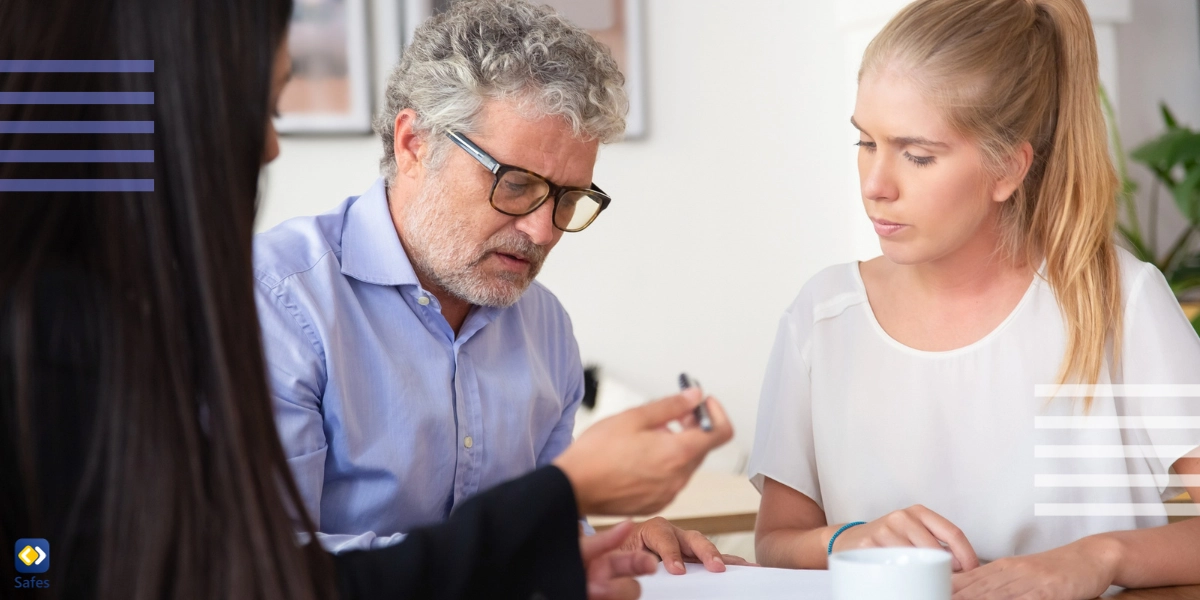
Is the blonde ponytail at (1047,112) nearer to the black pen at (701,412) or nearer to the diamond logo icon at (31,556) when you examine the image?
the black pen at (701,412)

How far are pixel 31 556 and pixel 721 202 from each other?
2.86 metres

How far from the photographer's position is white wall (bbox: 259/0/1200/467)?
10.7 ft

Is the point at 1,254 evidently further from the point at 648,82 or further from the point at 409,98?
the point at 648,82

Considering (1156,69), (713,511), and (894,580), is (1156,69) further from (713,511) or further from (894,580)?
(894,580)

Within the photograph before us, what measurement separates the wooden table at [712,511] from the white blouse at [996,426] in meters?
0.57

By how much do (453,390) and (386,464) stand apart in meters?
0.13

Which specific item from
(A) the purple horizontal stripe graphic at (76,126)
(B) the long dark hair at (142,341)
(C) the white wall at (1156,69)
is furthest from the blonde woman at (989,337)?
(C) the white wall at (1156,69)

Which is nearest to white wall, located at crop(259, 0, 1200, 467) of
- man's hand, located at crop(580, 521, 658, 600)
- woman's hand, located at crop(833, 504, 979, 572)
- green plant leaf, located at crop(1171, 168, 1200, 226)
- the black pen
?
green plant leaf, located at crop(1171, 168, 1200, 226)

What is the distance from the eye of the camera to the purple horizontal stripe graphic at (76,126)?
61 cm

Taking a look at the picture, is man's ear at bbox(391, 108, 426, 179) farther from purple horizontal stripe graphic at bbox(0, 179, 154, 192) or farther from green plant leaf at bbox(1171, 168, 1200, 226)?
green plant leaf at bbox(1171, 168, 1200, 226)

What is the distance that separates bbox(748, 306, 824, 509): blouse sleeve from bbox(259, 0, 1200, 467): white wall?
6.04ft

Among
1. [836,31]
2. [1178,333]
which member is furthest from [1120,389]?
[836,31]

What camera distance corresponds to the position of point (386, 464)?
1143mm

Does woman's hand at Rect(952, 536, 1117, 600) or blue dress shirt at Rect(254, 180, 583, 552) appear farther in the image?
blue dress shirt at Rect(254, 180, 583, 552)
